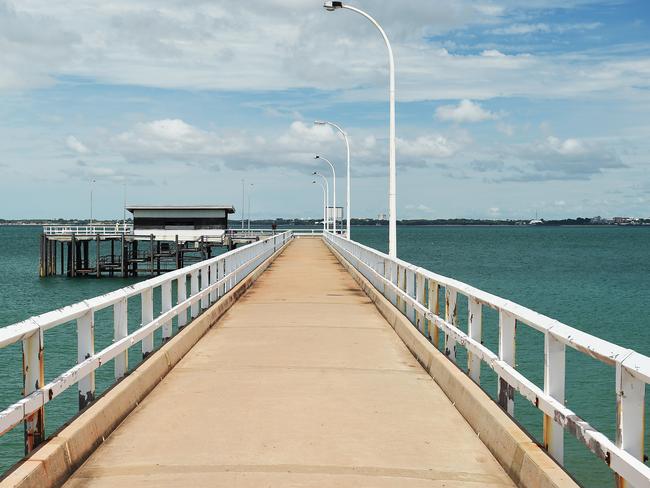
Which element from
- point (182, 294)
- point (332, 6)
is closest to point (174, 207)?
point (332, 6)

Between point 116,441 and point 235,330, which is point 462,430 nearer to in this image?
point 116,441

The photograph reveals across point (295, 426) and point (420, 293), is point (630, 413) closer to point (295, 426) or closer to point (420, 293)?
point (295, 426)

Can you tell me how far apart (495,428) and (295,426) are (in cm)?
188

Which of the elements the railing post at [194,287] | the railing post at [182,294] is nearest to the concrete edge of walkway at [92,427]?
the railing post at [182,294]

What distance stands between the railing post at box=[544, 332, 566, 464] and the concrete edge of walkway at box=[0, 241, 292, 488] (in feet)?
11.8

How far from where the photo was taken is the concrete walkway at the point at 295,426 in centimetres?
634

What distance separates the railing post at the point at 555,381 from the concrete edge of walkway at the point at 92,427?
142 inches

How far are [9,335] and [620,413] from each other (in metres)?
3.91

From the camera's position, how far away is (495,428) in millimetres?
7078

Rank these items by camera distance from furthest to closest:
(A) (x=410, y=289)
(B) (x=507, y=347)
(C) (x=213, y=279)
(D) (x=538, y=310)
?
(D) (x=538, y=310), (C) (x=213, y=279), (A) (x=410, y=289), (B) (x=507, y=347)

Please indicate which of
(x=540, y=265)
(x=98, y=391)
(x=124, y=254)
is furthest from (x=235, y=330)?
(x=540, y=265)

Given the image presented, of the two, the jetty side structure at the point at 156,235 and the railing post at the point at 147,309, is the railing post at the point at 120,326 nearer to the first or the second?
the railing post at the point at 147,309

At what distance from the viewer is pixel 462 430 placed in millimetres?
7832

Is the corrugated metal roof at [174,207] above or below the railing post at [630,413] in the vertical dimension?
above
